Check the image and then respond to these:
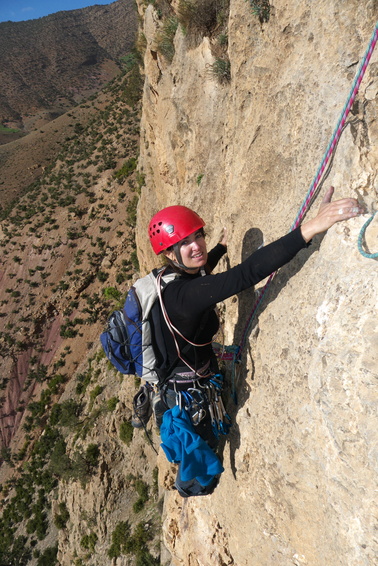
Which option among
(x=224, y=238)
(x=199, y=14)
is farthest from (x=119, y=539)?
(x=199, y=14)

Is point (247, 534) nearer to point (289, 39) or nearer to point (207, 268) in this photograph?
point (207, 268)

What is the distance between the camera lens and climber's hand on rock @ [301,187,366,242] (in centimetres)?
200

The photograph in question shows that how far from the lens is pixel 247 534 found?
3.01 m

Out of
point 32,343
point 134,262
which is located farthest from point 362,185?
point 32,343

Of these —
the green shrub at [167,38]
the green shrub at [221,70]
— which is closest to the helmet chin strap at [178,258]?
the green shrub at [221,70]

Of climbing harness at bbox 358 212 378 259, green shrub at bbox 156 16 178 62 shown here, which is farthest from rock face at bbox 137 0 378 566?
green shrub at bbox 156 16 178 62

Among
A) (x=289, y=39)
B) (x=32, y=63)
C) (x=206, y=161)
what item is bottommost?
(x=289, y=39)

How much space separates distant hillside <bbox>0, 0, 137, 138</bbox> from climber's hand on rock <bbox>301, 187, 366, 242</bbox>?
266 ft

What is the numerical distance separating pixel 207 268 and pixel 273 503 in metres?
2.21

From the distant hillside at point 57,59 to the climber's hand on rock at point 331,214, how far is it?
81122 millimetres

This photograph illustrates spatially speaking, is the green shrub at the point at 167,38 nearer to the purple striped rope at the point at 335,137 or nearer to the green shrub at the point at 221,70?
the green shrub at the point at 221,70

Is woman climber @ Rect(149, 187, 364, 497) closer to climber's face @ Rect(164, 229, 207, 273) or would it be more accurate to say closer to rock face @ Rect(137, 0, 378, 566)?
climber's face @ Rect(164, 229, 207, 273)

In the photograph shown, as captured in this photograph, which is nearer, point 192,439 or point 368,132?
point 368,132

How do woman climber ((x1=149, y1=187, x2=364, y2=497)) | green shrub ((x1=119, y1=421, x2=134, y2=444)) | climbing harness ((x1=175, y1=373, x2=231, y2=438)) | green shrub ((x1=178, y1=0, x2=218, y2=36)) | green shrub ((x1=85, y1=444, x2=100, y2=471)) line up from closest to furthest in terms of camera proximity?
woman climber ((x1=149, y1=187, x2=364, y2=497)) < climbing harness ((x1=175, y1=373, x2=231, y2=438)) < green shrub ((x1=178, y1=0, x2=218, y2=36)) < green shrub ((x1=119, y1=421, x2=134, y2=444)) < green shrub ((x1=85, y1=444, x2=100, y2=471))
